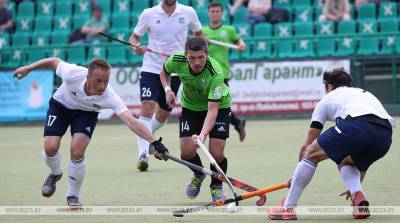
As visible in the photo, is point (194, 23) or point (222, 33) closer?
point (194, 23)

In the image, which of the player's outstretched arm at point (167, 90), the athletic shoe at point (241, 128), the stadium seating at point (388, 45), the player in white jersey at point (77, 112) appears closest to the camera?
the player in white jersey at point (77, 112)

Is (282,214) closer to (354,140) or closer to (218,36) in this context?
(354,140)

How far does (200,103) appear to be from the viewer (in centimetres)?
880

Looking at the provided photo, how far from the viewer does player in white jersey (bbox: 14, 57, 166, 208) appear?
7941 mm

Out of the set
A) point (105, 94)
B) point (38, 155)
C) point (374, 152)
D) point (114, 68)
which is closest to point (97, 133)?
point (114, 68)

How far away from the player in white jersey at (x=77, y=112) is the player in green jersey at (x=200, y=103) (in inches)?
26.9

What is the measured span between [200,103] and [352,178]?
1875 millimetres

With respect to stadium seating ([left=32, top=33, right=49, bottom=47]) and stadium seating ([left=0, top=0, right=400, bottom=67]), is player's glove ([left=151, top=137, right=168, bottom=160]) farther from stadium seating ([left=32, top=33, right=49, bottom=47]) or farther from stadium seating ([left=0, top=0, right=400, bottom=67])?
stadium seating ([left=32, top=33, right=49, bottom=47])

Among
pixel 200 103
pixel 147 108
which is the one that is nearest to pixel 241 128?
pixel 147 108

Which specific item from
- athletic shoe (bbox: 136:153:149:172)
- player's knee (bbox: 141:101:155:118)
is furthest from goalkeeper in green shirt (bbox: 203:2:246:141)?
athletic shoe (bbox: 136:153:149:172)

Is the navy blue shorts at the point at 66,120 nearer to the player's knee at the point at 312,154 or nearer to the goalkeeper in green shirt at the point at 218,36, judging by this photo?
the player's knee at the point at 312,154

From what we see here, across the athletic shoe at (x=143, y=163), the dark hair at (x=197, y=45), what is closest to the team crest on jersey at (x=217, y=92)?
the dark hair at (x=197, y=45)

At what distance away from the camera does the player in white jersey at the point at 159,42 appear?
11.6 meters

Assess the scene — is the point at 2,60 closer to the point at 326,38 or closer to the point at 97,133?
the point at 97,133
